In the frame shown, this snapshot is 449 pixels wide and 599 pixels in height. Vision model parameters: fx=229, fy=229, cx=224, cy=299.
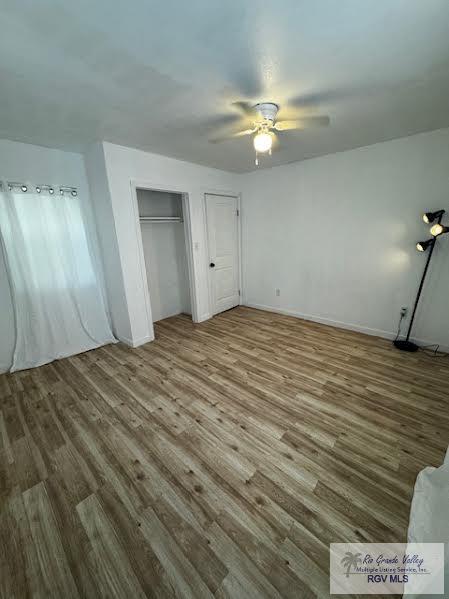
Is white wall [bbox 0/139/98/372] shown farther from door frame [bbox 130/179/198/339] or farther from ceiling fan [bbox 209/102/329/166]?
ceiling fan [bbox 209/102/329/166]

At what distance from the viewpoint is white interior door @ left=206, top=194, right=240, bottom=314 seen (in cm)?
390

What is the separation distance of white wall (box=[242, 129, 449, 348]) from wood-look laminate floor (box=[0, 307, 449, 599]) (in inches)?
33.0

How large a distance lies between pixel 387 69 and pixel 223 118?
1208 mm

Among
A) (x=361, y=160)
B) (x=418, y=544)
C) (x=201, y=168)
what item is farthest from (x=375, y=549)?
(x=201, y=168)

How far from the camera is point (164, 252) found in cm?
409

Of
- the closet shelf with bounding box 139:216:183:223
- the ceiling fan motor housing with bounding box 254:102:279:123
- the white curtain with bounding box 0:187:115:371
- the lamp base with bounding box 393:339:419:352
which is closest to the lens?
the ceiling fan motor housing with bounding box 254:102:279:123

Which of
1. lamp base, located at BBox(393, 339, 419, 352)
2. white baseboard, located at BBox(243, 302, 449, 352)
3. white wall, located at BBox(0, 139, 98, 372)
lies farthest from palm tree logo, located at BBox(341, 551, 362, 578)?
white wall, located at BBox(0, 139, 98, 372)

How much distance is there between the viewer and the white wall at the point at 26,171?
2430 millimetres

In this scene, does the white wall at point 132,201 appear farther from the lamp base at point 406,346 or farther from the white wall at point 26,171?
the lamp base at point 406,346

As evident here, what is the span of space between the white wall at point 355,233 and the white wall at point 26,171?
2674 millimetres

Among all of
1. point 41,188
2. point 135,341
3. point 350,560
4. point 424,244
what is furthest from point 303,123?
point 135,341

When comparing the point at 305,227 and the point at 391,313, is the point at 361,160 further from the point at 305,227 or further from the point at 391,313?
the point at 391,313

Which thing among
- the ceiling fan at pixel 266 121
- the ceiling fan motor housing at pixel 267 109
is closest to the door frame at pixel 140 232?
the ceiling fan at pixel 266 121

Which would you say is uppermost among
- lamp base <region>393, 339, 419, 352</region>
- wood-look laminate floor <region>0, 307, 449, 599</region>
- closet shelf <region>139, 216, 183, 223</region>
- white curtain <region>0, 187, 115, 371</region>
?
closet shelf <region>139, 216, 183, 223</region>
